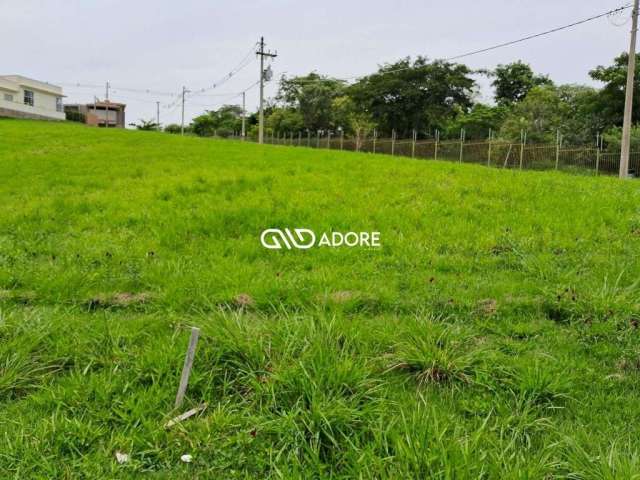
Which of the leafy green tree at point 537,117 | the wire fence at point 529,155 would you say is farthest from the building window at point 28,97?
the leafy green tree at point 537,117

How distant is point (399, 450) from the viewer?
1726 millimetres

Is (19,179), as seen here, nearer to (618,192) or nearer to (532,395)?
(532,395)

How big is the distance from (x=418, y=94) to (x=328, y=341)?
3336 cm

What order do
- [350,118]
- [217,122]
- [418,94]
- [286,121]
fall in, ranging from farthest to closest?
[217,122] < [286,121] < [350,118] < [418,94]

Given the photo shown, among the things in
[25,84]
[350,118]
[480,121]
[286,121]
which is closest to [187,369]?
[480,121]

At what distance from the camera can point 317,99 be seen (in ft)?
128

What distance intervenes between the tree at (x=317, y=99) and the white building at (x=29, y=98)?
66.1 feet

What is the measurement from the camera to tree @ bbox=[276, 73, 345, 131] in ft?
127

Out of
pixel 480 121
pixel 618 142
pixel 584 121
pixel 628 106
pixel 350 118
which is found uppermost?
pixel 350 118

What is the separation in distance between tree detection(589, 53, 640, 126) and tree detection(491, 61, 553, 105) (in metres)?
12.4

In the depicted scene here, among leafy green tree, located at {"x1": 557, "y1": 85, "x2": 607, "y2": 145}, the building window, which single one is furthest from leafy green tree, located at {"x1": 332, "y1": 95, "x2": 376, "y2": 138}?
the building window

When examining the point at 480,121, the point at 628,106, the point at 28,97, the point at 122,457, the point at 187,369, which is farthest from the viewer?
the point at 28,97

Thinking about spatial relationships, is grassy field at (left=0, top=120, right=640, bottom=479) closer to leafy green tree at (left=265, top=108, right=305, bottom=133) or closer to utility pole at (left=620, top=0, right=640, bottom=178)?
utility pole at (left=620, top=0, right=640, bottom=178)

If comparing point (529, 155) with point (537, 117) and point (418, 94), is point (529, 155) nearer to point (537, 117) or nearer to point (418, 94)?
point (537, 117)
